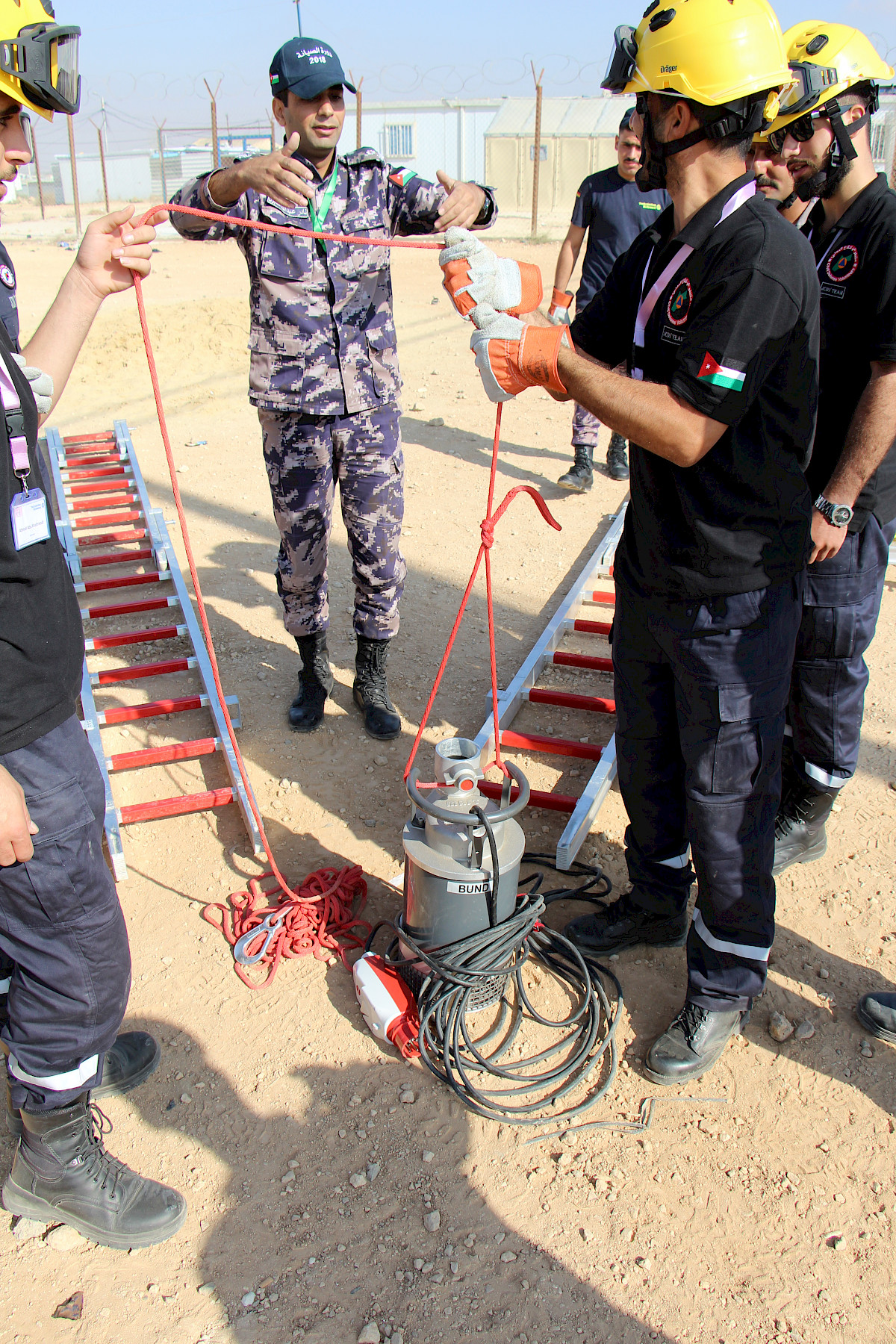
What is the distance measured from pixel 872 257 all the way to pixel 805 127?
46cm

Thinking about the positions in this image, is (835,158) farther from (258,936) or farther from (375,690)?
(258,936)

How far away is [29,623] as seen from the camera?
1.88 m

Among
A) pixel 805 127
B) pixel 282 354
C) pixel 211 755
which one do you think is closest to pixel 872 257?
pixel 805 127

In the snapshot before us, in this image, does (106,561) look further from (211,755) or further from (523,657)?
(523,657)

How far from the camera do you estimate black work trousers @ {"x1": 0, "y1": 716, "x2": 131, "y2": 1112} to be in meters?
1.96

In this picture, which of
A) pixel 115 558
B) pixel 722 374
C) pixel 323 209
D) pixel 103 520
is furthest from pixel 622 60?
pixel 103 520

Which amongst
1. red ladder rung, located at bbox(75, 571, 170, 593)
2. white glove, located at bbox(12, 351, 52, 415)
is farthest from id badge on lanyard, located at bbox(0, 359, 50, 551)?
red ladder rung, located at bbox(75, 571, 170, 593)

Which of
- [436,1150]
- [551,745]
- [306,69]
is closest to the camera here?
[436,1150]

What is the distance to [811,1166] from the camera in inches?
96.0

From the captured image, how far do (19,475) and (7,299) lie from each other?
0.46 meters

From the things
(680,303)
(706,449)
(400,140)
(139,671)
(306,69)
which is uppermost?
(400,140)

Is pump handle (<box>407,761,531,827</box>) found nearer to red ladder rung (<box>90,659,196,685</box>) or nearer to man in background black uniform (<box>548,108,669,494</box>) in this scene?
red ladder rung (<box>90,659,196,685</box>)

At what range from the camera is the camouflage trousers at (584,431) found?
22.5ft

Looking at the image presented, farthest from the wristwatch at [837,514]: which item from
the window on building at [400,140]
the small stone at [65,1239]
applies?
the window on building at [400,140]
